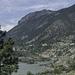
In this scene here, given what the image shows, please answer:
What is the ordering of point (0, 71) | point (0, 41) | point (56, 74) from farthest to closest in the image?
point (56, 74)
point (0, 41)
point (0, 71)

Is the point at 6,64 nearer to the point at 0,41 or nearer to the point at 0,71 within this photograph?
the point at 0,71

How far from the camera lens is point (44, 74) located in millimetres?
161250

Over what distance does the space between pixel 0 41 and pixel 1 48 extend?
1918 millimetres

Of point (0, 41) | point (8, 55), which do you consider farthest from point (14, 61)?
point (0, 41)

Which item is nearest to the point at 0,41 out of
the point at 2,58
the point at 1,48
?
the point at 1,48

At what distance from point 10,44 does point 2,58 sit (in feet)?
14.1

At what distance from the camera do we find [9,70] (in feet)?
152

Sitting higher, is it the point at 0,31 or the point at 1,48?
the point at 0,31

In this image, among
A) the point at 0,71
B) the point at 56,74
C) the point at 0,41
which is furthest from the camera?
the point at 56,74

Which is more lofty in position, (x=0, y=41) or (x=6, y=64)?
(x=0, y=41)

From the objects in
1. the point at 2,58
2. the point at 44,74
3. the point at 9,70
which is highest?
the point at 2,58

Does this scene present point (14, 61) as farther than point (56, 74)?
No

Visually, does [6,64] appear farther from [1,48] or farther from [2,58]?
[1,48]

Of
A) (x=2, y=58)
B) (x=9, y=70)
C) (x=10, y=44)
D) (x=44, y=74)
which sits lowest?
(x=44, y=74)
